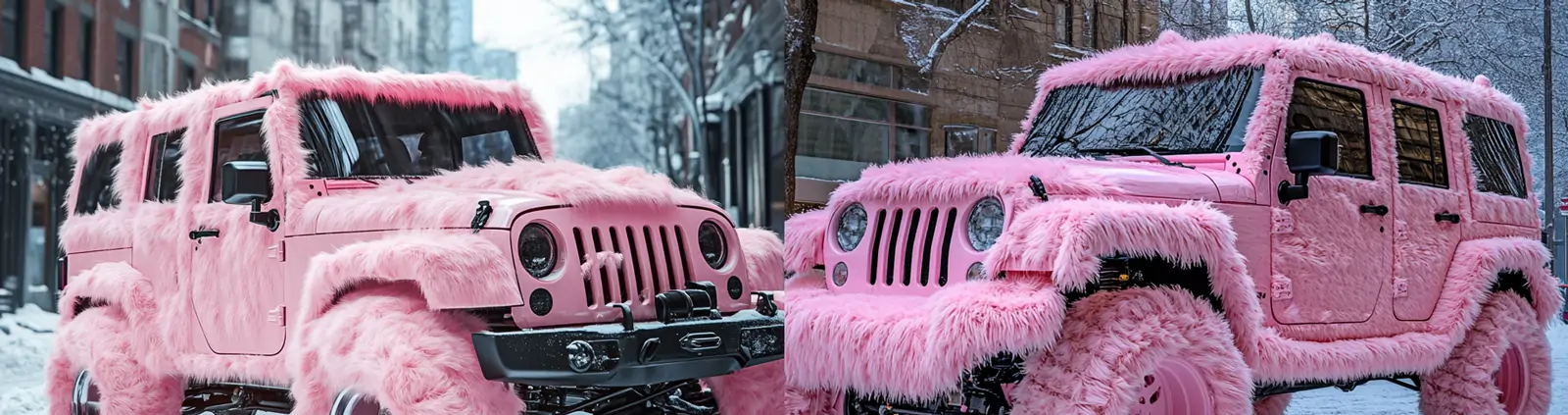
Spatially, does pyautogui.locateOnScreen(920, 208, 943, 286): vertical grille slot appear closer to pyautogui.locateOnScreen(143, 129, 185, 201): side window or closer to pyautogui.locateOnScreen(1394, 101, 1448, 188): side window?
pyautogui.locateOnScreen(143, 129, 185, 201): side window

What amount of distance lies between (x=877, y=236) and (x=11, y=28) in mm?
2192

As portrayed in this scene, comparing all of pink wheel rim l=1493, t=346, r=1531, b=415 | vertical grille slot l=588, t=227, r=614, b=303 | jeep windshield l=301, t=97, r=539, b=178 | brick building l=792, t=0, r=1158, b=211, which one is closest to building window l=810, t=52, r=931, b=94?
brick building l=792, t=0, r=1158, b=211

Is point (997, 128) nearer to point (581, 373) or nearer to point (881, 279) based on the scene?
point (881, 279)

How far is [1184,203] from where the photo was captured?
11.6 feet

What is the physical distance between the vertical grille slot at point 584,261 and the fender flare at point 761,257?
328mm

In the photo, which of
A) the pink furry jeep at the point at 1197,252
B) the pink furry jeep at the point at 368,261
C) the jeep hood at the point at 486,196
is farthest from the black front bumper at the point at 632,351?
the pink furry jeep at the point at 1197,252

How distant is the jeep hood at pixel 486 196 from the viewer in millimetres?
2463

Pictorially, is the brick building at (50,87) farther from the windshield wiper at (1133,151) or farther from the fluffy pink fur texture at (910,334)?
the windshield wiper at (1133,151)

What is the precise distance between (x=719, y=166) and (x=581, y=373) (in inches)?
19.5

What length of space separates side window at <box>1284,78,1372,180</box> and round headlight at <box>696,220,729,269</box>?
2.14 meters

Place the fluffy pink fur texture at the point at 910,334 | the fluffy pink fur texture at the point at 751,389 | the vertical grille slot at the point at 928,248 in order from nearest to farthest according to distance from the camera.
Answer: the fluffy pink fur texture at the point at 751,389, the fluffy pink fur texture at the point at 910,334, the vertical grille slot at the point at 928,248

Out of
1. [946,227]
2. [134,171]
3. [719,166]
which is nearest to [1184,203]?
[946,227]

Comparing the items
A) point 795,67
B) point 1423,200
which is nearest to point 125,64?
point 795,67

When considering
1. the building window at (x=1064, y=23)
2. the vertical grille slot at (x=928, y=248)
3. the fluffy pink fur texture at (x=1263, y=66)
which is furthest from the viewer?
the building window at (x=1064, y=23)
